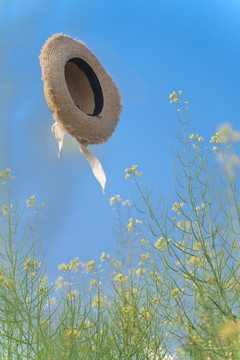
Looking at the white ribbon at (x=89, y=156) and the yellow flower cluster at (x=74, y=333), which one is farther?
the white ribbon at (x=89, y=156)

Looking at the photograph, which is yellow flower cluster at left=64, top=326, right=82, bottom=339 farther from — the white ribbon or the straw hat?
the straw hat

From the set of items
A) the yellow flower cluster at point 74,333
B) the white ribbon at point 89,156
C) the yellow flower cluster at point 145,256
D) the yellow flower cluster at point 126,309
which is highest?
the white ribbon at point 89,156

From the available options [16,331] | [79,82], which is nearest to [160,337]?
[16,331]

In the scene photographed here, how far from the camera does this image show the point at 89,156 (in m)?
3.24

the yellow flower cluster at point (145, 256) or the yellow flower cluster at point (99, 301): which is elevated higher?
the yellow flower cluster at point (145, 256)

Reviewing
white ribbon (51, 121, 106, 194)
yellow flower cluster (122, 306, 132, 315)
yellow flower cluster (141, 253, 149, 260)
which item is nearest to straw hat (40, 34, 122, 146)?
white ribbon (51, 121, 106, 194)

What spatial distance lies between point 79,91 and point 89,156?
65 centimetres

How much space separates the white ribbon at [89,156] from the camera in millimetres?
3031

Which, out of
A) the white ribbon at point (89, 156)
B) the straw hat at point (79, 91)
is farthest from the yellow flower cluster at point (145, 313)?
the straw hat at point (79, 91)

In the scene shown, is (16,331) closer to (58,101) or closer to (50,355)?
(50,355)

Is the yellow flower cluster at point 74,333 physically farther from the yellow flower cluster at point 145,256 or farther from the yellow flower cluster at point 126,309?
the yellow flower cluster at point 145,256

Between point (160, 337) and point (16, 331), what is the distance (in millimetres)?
853

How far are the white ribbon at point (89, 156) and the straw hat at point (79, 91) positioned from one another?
43 mm

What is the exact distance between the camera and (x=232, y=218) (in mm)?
2195
